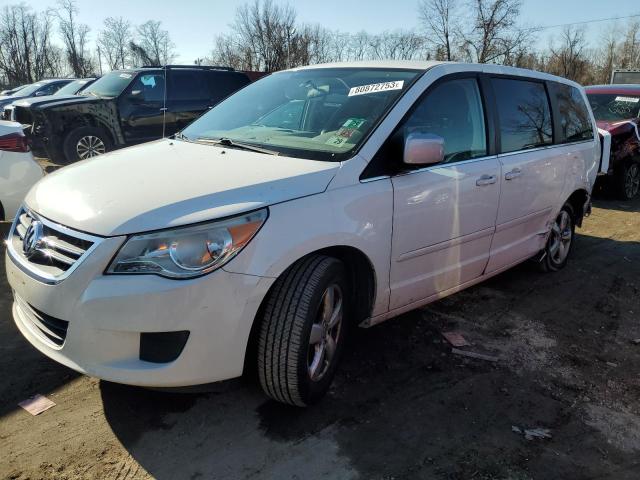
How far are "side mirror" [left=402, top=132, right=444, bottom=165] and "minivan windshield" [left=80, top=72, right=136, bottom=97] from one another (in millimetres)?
8210

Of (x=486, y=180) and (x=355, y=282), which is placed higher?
(x=486, y=180)

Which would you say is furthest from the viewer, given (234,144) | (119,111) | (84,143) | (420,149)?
(119,111)

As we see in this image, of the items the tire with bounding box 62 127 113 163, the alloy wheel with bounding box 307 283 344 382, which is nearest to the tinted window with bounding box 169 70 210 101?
the tire with bounding box 62 127 113 163

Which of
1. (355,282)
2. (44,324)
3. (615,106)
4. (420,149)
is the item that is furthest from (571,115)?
(615,106)

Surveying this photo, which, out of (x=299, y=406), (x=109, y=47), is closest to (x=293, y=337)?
(x=299, y=406)

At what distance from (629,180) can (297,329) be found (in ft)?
28.3

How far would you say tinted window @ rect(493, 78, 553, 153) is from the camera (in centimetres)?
392

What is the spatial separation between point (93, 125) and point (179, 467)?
8557mm

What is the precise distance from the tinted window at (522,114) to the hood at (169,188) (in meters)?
1.82

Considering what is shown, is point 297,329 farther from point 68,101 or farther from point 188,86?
point 188,86

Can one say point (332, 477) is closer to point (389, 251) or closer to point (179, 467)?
point (179, 467)

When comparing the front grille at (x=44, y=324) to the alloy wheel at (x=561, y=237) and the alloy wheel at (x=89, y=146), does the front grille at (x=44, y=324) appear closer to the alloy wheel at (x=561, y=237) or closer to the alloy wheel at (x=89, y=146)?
the alloy wheel at (x=561, y=237)

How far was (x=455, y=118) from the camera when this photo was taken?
11.5 ft

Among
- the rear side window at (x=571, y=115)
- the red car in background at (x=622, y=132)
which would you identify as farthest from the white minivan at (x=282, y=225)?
the red car in background at (x=622, y=132)
